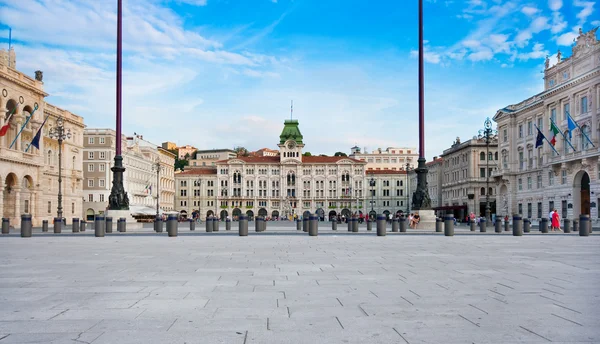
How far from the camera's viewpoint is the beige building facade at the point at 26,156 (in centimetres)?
5203

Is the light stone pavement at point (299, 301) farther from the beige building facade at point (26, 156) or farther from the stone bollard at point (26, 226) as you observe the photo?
the beige building facade at point (26, 156)

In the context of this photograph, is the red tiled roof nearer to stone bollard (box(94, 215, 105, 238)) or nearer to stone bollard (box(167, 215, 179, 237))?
stone bollard (box(94, 215, 105, 238))

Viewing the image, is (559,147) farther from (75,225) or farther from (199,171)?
(199,171)

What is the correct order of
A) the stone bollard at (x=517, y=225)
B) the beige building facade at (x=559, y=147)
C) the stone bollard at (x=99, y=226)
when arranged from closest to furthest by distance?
the stone bollard at (x=99, y=226)
the stone bollard at (x=517, y=225)
the beige building facade at (x=559, y=147)

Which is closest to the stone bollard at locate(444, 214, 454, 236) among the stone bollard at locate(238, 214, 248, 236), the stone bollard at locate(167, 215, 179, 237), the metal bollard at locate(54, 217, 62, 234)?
the stone bollard at locate(238, 214, 248, 236)

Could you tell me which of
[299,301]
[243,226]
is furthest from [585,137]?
[299,301]

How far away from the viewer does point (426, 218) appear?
34.0 metres

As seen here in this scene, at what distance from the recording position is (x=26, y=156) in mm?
55500

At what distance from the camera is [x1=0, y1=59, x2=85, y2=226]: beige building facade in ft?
171

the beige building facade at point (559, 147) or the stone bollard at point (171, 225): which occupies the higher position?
the beige building facade at point (559, 147)

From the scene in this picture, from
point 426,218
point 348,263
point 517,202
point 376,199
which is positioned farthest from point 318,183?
point 348,263

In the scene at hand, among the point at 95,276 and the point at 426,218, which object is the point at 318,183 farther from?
the point at 95,276

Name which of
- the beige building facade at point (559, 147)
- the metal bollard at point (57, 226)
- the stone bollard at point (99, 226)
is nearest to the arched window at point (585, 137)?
the beige building facade at point (559, 147)

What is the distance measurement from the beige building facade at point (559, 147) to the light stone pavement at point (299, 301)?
153ft
